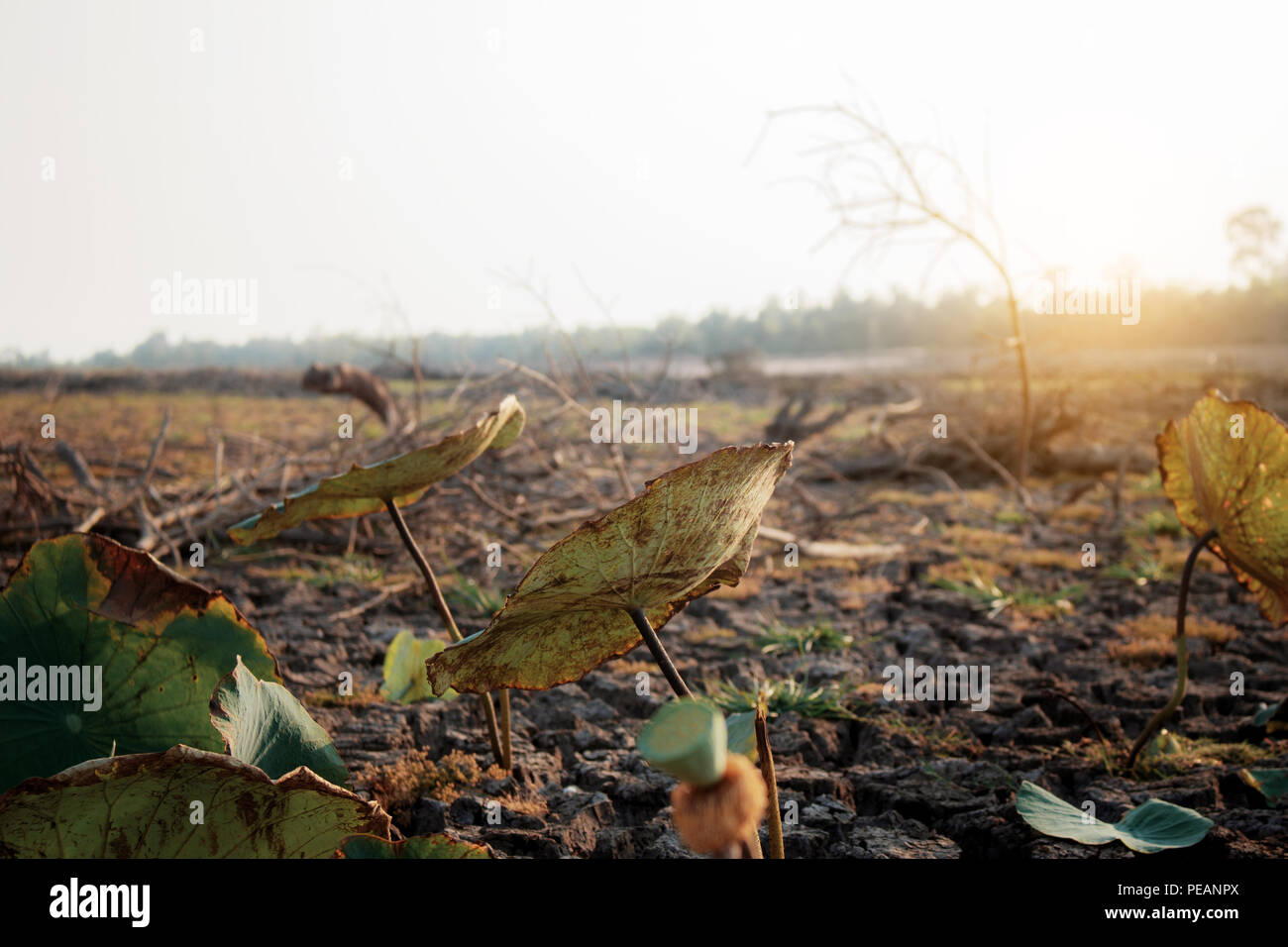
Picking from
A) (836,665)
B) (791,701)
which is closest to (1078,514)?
(836,665)

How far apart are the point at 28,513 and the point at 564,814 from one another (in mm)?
4111

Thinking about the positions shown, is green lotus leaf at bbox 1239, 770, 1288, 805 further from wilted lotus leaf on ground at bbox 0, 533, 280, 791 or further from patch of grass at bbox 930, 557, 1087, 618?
wilted lotus leaf on ground at bbox 0, 533, 280, 791

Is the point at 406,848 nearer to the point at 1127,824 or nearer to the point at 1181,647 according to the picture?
the point at 1127,824

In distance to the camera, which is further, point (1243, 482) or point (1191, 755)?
point (1191, 755)

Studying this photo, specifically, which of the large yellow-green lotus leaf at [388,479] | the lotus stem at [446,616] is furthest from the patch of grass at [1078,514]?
the large yellow-green lotus leaf at [388,479]

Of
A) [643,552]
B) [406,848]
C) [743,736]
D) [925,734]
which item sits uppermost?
[643,552]

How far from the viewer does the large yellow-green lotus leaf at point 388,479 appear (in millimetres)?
1325

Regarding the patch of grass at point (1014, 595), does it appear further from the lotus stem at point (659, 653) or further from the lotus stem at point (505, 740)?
the lotus stem at point (659, 653)

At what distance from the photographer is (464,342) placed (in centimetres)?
492

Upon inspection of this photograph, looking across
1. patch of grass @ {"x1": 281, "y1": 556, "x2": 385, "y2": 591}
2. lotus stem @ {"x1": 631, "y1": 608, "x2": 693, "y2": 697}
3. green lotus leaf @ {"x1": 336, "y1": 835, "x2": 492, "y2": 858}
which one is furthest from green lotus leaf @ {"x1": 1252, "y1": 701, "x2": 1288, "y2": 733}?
patch of grass @ {"x1": 281, "y1": 556, "x2": 385, "y2": 591}

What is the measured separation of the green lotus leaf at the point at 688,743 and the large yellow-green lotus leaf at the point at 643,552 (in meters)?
0.27

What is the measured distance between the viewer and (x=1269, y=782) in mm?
1761

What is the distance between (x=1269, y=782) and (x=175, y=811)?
205 cm
